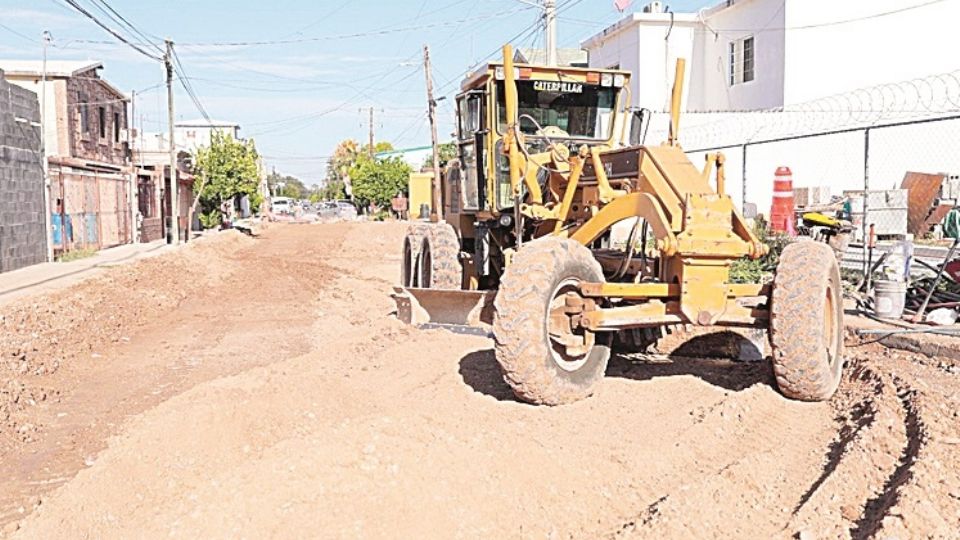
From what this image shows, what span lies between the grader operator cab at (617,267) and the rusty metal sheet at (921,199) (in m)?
15.1

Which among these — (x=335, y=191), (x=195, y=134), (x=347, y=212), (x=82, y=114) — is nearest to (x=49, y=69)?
(x=82, y=114)

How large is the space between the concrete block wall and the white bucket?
17110mm

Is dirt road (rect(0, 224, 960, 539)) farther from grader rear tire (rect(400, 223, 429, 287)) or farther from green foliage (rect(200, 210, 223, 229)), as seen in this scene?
green foliage (rect(200, 210, 223, 229))

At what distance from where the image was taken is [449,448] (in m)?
6.10

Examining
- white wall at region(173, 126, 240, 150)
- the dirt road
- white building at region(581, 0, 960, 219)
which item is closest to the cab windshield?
the dirt road

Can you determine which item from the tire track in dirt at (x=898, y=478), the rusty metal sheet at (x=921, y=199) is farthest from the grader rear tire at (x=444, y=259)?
the rusty metal sheet at (x=921, y=199)

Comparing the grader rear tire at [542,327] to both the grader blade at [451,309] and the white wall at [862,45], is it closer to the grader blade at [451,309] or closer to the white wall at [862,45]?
the grader blade at [451,309]

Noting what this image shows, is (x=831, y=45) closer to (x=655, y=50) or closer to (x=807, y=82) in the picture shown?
(x=807, y=82)

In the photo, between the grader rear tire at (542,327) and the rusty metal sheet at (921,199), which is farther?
the rusty metal sheet at (921,199)

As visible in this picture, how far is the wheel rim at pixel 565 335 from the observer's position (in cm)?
738

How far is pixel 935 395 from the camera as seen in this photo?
7.43m

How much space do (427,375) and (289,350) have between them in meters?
3.04

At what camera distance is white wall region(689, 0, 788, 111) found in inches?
1091

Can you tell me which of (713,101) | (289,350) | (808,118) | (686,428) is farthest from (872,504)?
(713,101)
